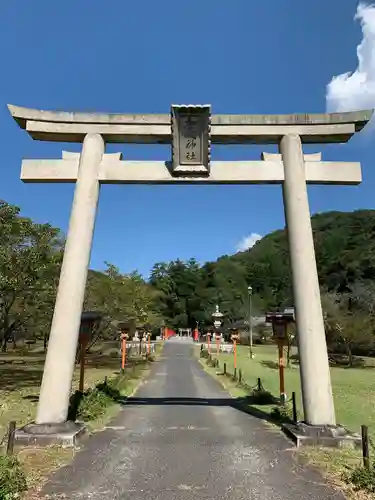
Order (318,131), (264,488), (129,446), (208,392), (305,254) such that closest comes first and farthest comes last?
(264,488), (129,446), (305,254), (318,131), (208,392)

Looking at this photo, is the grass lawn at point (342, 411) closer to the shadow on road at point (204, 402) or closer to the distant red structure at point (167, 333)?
the shadow on road at point (204, 402)

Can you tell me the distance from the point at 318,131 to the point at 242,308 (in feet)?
242

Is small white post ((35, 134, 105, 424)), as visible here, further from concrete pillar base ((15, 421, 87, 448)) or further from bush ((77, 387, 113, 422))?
bush ((77, 387, 113, 422))

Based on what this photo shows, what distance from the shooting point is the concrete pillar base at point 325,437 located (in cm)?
713

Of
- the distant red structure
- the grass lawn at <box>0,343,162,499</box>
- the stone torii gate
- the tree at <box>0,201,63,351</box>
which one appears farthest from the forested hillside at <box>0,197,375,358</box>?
the stone torii gate

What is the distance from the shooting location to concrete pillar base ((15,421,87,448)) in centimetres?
711

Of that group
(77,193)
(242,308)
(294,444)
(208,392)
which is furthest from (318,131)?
(242,308)

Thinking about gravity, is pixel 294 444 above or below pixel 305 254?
below

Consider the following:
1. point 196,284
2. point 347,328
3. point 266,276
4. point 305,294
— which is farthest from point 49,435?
point 196,284

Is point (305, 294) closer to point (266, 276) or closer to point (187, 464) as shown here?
point (187, 464)

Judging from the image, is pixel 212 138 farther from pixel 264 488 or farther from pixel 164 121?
pixel 264 488

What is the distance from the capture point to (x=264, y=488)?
5383mm

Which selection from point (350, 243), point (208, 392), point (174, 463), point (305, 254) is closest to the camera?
point (174, 463)

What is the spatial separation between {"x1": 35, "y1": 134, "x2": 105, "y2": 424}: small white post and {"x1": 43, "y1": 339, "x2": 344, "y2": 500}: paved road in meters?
1.06
